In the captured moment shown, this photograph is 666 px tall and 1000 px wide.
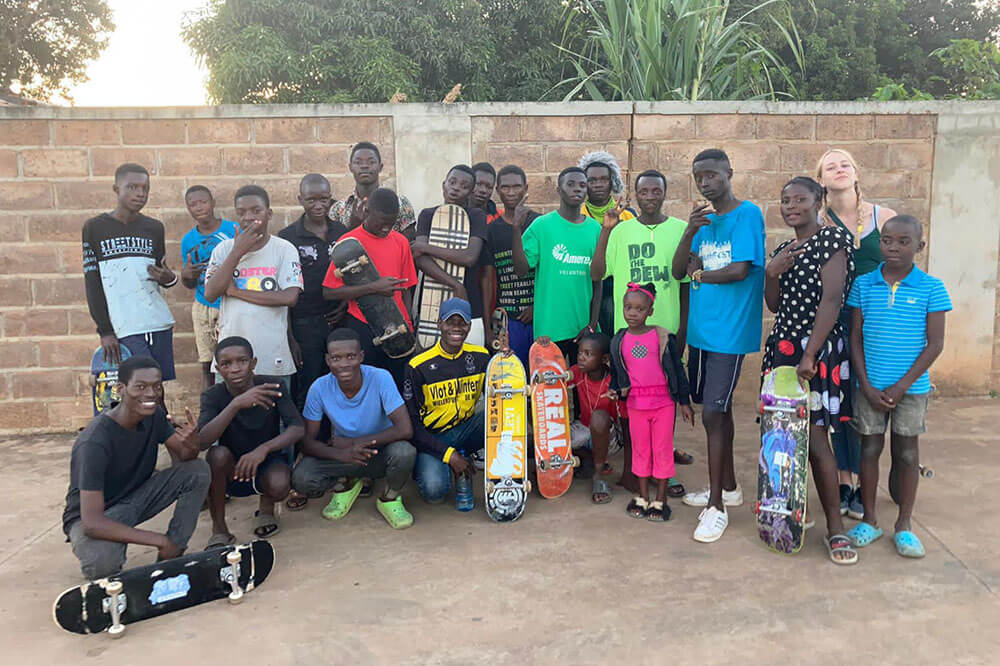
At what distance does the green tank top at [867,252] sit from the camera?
3.58m

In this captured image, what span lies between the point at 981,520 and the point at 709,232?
6.64ft

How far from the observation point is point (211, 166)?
18.2 ft

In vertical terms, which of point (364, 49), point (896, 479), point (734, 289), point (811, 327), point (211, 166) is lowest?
point (896, 479)

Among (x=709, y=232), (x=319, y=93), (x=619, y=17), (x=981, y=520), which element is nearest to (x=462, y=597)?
(x=709, y=232)

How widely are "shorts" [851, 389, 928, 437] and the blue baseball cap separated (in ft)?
6.57

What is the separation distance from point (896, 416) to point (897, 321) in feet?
1.45

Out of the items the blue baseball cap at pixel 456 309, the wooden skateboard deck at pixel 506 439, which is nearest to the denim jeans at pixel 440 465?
the wooden skateboard deck at pixel 506 439

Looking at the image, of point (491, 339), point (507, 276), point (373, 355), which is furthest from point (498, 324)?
point (373, 355)

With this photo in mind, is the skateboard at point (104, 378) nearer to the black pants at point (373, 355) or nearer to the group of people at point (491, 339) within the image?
the group of people at point (491, 339)

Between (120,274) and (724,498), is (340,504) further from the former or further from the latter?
(724,498)

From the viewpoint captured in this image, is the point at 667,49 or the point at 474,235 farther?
the point at 667,49

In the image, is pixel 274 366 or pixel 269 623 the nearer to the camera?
pixel 269 623

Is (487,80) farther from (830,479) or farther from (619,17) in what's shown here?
(830,479)

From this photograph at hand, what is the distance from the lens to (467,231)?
14.3 ft
